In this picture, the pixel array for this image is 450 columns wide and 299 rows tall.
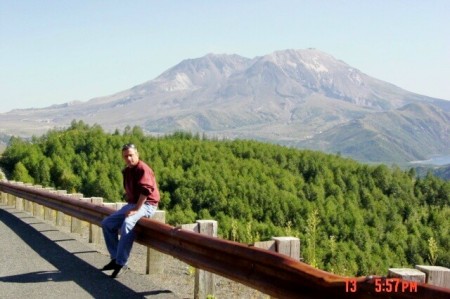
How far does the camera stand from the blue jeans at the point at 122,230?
281 inches

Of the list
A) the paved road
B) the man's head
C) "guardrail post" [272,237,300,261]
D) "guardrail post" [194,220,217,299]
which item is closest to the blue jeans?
the paved road

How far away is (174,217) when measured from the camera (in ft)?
305

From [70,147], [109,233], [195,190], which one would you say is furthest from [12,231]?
[70,147]

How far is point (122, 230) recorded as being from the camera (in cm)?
727

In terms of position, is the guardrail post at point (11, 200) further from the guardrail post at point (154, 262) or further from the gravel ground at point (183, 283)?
the guardrail post at point (154, 262)

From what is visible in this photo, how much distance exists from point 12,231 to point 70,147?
362 ft

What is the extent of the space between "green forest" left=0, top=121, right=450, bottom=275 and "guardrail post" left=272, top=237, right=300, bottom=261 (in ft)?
233

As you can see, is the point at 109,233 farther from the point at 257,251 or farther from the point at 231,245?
the point at 257,251

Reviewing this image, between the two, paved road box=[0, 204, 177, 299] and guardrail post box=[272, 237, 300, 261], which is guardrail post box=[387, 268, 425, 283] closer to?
guardrail post box=[272, 237, 300, 261]

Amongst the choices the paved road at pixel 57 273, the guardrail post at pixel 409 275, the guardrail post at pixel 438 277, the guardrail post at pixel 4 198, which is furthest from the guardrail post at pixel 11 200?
the guardrail post at pixel 438 277

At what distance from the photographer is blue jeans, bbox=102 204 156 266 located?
715cm

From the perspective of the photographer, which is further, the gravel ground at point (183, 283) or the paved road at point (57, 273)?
the gravel ground at point (183, 283)

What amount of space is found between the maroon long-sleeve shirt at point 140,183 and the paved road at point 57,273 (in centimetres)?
100

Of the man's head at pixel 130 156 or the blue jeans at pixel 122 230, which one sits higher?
the man's head at pixel 130 156
